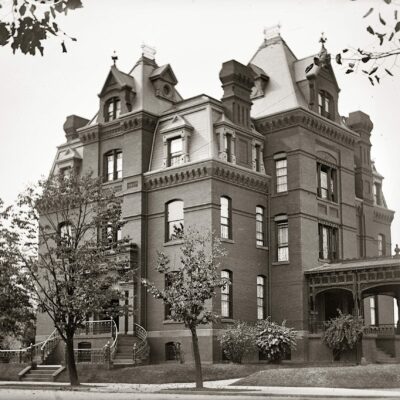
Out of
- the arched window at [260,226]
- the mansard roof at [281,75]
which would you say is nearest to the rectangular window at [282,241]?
the arched window at [260,226]

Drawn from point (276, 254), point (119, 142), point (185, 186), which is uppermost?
point (119, 142)

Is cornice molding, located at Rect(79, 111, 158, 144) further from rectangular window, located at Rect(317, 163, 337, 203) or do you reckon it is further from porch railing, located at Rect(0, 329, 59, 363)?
porch railing, located at Rect(0, 329, 59, 363)

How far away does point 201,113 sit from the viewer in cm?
3712

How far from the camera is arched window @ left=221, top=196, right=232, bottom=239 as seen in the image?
35.6 meters

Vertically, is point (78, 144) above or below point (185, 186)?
above

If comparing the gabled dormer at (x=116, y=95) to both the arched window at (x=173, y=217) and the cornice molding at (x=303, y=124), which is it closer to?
the arched window at (x=173, y=217)

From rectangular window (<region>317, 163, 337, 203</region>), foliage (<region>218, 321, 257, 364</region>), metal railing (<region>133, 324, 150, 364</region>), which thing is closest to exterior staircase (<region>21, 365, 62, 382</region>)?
metal railing (<region>133, 324, 150, 364</region>)

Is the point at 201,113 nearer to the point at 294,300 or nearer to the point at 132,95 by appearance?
the point at 132,95

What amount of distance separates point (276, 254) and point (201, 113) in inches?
322

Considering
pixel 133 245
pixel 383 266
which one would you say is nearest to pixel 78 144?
pixel 133 245

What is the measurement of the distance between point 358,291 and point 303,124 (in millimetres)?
9073

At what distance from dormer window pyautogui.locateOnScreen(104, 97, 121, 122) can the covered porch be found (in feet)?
44.4

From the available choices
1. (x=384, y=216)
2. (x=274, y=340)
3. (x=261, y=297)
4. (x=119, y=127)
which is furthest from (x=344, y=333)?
(x=384, y=216)

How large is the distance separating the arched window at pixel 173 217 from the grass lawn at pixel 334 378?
1193 cm
